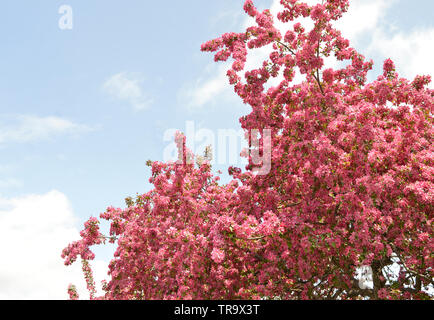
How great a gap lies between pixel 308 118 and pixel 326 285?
5.04m

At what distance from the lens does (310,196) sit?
11.7 meters

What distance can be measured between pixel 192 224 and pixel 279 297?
3.83 metres

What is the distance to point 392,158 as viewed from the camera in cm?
1093

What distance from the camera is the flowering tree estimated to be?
1037 centimetres

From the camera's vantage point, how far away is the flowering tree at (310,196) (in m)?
10.4

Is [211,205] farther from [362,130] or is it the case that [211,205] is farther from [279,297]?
[362,130]

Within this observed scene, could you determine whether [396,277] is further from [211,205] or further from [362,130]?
[211,205]

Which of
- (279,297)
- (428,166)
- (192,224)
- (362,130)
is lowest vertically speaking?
(279,297)

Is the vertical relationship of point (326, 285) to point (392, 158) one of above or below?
below
